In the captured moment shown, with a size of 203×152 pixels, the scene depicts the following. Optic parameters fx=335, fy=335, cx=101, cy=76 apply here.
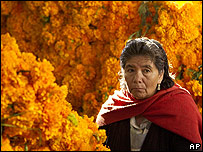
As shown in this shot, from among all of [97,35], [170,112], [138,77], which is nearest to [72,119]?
[138,77]

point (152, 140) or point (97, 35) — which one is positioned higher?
point (97, 35)

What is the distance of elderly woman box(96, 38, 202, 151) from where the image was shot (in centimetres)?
237

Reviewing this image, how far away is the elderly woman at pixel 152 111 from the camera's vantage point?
2.37 meters

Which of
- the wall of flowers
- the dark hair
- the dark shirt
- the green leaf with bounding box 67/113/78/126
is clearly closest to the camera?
the green leaf with bounding box 67/113/78/126

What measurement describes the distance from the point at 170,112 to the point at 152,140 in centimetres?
24

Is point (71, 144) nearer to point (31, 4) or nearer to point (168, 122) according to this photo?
point (168, 122)

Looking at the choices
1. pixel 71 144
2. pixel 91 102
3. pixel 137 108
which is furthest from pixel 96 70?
pixel 71 144

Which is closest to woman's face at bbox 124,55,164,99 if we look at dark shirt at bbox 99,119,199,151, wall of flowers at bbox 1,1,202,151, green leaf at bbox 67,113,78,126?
dark shirt at bbox 99,119,199,151

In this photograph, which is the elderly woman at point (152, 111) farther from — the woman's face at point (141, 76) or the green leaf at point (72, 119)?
the green leaf at point (72, 119)

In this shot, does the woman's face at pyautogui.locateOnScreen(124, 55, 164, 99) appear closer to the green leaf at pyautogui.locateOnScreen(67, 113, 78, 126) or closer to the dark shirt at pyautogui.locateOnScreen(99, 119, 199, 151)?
the dark shirt at pyautogui.locateOnScreen(99, 119, 199, 151)

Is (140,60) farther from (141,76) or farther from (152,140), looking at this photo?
(152,140)

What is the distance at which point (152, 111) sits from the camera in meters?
2.45

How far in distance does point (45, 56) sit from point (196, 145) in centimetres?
264

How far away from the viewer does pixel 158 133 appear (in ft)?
7.93
